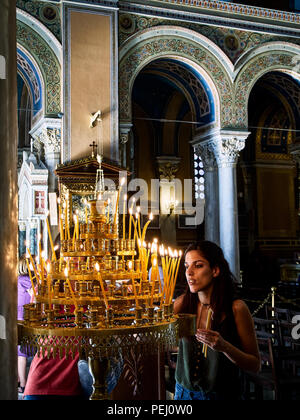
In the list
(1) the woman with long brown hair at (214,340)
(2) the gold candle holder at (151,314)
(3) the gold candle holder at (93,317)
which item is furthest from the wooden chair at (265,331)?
(3) the gold candle holder at (93,317)

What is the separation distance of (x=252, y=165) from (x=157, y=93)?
468 centimetres

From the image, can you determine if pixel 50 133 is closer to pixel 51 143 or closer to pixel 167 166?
pixel 51 143

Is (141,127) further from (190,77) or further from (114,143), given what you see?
(114,143)

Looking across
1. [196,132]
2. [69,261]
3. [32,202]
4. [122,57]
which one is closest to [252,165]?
[196,132]

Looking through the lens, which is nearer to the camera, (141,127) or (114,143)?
(114,143)

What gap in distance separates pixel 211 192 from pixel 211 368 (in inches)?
469

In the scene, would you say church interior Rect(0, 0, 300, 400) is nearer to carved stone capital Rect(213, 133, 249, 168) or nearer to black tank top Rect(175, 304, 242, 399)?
carved stone capital Rect(213, 133, 249, 168)

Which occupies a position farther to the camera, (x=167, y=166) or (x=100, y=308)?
(x=167, y=166)

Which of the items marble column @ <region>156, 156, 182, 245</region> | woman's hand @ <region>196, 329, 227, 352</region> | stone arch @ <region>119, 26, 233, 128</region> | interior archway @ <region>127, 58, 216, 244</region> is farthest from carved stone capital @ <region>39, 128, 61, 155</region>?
woman's hand @ <region>196, 329, 227, 352</region>

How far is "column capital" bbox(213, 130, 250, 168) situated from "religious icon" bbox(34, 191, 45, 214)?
4.54 metres

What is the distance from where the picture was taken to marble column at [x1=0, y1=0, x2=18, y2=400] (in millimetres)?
1812

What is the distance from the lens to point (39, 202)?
1140cm

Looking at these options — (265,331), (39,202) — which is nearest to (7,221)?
(265,331)

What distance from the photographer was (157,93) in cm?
1841
